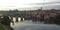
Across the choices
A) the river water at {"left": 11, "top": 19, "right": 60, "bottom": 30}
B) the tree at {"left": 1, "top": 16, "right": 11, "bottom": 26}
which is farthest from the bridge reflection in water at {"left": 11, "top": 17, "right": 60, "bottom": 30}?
the tree at {"left": 1, "top": 16, "right": 11, "bottom": 26}

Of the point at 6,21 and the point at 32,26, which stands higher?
the point at 6,21

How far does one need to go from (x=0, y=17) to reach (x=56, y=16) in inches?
49.4

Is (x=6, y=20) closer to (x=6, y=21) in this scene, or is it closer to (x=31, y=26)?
(x=6, y=21)

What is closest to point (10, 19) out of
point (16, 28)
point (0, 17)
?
point (0, 17)

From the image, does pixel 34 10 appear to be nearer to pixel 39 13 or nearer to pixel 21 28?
pixel 39 13

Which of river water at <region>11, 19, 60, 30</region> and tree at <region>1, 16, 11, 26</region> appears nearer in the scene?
tree at <region>1, 16, 11, 26</region>

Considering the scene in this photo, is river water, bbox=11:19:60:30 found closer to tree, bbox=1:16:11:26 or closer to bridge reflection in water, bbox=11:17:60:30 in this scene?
bridge reflection in water, bbox=11:17:60:30

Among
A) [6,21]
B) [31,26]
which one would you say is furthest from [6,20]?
[31,26]

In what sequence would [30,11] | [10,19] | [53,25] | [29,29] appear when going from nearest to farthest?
[10,19]
[30,11]
[29,29]
[53,25]

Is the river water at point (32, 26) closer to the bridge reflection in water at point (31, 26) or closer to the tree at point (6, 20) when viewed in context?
the bridge reflection in water at point (31, 26)

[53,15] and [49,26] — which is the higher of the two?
[53,15]

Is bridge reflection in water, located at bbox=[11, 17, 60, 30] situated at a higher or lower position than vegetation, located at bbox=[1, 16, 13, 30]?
lower

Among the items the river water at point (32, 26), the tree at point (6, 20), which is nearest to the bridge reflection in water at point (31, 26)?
the river water at point (32, 26)

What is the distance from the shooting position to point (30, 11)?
273 cm
